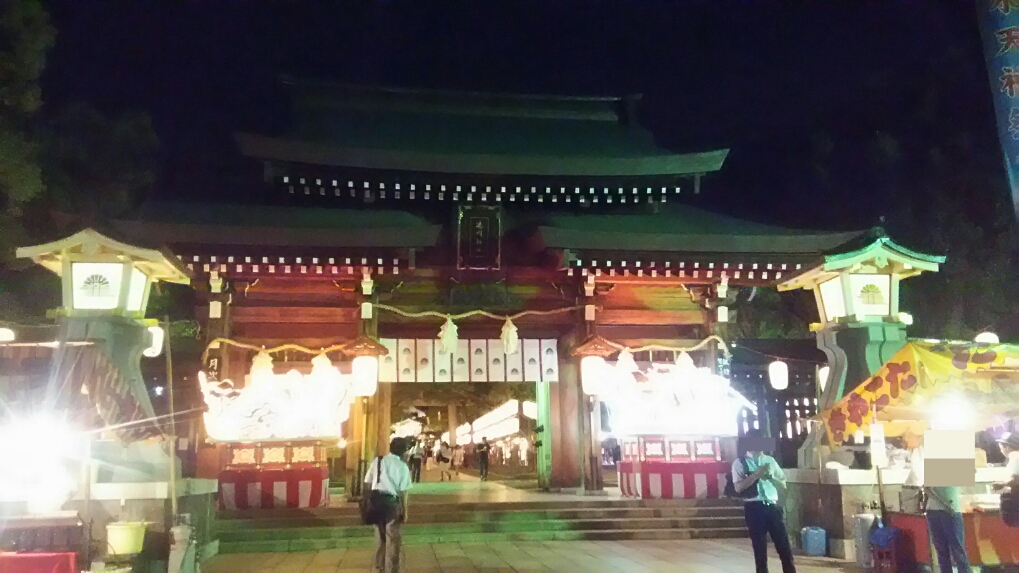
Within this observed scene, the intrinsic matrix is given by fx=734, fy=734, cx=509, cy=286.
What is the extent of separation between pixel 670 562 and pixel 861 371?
4.96 meters

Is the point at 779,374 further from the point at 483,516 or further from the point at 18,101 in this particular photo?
the point at 18,101

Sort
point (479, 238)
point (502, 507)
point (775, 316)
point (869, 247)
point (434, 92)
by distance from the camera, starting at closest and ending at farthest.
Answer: point (869, 247) → point (502, 507) → point (479, 238) → point (434, 92) → point (775, 316)

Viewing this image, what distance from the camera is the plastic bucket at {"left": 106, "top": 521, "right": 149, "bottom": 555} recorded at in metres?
9.30

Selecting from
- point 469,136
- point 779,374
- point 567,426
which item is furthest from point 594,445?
point 469,136

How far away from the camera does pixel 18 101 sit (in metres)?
13.9

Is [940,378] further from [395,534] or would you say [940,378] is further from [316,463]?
[316,463]

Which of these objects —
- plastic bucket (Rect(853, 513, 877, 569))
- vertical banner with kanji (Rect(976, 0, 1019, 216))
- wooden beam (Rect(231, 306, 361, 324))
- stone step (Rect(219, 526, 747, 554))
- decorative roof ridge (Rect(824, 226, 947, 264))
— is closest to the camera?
plastic bucket (Rect(853, 513, 877, 569))

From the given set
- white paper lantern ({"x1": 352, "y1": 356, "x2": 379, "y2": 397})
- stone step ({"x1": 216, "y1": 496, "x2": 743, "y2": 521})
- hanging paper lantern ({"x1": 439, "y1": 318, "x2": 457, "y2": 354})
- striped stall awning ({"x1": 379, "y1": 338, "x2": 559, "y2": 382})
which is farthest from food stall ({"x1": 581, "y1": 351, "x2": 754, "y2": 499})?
white paper lantern ({"x1": 352, "y1": 356, "x2": 379, "y2": 397})

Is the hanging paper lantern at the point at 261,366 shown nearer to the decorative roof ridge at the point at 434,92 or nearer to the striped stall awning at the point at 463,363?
the striped stall awning at the point at 463,363

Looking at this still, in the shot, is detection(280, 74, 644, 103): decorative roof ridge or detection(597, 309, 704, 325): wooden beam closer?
detection(597, 309, 704, 325): wooden beam

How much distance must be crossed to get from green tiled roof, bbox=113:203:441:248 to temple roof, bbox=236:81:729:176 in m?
1.29

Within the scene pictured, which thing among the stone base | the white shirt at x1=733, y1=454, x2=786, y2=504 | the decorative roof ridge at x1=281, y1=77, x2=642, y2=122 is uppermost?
the decorative roof ridge at x1=281, y1=77, x2=642, y2=122

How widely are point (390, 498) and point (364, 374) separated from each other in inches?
225

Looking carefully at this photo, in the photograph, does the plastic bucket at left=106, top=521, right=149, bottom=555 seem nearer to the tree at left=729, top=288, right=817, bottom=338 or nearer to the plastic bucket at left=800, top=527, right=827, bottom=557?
the plastic bucket at left=800, top=527, right=827, bottom=557
